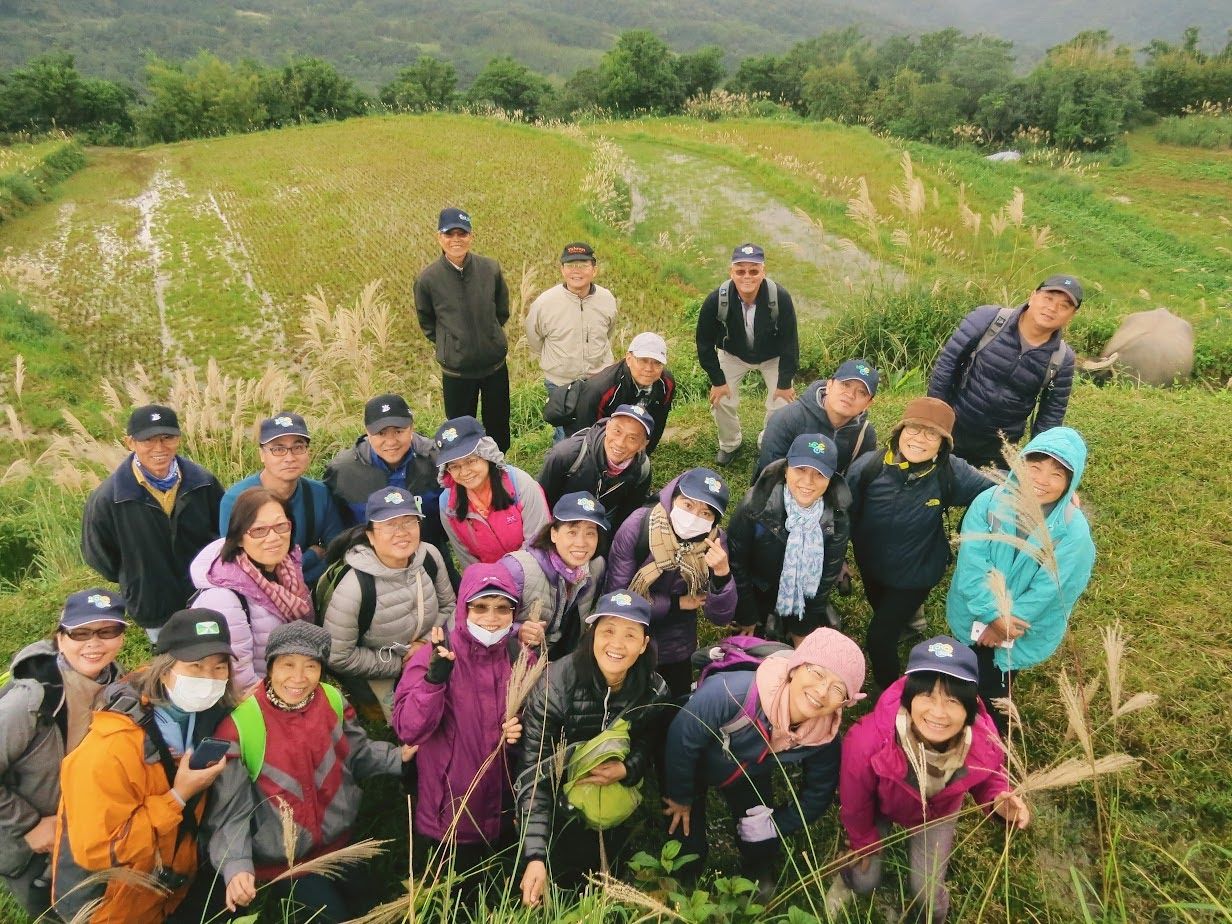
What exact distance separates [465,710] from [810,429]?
239cm

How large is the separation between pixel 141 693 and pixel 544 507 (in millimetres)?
1887

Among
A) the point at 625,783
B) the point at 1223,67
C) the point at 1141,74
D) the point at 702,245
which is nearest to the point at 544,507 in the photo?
the point at 625,783

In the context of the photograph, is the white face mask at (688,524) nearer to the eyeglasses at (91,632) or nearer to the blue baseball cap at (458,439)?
the blue baseball cap at (458,439)

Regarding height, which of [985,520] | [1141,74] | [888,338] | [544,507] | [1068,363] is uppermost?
[1141,74]

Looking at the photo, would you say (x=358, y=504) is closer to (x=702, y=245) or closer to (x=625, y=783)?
(x=625, y=783)

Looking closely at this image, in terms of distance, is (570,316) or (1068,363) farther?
(570,316)

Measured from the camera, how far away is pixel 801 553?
3488mm

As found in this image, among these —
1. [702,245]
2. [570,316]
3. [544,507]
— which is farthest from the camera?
[702,245]

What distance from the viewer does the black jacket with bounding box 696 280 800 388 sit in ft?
17.7

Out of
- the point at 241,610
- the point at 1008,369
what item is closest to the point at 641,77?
the point at 1008,369

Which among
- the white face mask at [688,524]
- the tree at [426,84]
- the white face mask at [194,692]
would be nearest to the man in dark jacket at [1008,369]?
the white face mask at [688,524]

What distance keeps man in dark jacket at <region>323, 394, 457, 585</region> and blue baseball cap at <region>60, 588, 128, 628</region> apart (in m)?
1.35

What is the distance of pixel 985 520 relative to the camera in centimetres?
330

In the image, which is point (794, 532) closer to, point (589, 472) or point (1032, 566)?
point (1032, 566)
